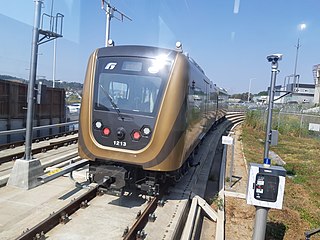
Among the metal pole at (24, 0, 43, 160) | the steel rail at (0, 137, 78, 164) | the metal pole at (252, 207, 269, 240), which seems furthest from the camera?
the steel rail at (0, 137, 78, 164)

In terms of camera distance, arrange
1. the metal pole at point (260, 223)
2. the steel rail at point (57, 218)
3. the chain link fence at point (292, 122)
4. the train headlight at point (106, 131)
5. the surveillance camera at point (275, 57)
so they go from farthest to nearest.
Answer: the chain link fence at point (292, 122) → the train headlight at point (106, 131) → the surveillance camera at point (275, 57) → the metal pole at point (260, 223) → the steel rail at point (57, 218)

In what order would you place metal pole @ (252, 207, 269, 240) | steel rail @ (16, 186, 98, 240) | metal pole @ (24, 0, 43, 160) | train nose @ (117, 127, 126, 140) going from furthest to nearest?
1. metal pole @ (24, 0, 43, 160)
2. train nose @ (117, 127, 126, 140)
3. metal pole @ (252, 207, 269, 240)
4. steel rail @ (16, 186, 98, 240)

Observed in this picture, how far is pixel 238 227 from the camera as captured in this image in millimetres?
5379

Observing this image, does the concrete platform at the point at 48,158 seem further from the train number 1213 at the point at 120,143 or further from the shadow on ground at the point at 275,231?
the shadow on ground at the point at 275,231

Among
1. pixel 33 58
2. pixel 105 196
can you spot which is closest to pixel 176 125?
pixel 105 196

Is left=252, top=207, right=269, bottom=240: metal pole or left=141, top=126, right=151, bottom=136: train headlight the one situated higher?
left=141, top=126, right=151, bottom=136: train headlight

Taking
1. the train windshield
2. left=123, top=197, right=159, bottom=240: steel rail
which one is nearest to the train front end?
the train windshield

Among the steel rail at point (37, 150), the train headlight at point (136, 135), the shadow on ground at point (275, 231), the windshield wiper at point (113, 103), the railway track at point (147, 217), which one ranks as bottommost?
the shadow on ground at point (275, 231)

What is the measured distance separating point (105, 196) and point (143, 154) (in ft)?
4.31

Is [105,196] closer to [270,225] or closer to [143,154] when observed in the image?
[143,154]

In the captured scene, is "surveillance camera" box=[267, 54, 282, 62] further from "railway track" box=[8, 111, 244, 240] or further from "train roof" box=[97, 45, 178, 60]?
"railway track" box=[8, 111, 244, 240]

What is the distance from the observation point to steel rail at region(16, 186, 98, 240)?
3689mm

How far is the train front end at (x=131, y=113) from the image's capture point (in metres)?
4.98

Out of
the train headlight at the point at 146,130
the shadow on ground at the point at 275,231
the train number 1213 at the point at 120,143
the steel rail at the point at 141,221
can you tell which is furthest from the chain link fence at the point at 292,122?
the train number 1213 at the point at 120,143
